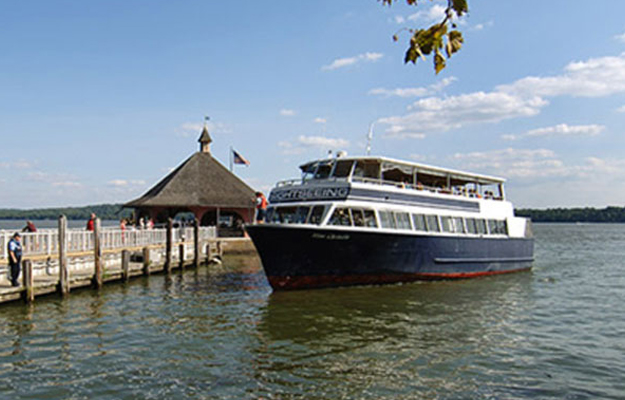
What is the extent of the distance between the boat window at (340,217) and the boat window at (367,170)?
230 cm

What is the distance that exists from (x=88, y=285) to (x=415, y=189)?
568 inches

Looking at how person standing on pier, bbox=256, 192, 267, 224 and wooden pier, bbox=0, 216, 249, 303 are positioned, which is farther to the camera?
person standing on pier, bbox=256, 192, 267, 224

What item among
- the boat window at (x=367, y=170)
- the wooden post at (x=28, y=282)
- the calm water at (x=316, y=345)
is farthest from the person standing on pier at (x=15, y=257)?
the boat window at (x=367, y=170)

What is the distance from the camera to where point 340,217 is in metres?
20.9

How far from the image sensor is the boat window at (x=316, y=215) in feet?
69.1

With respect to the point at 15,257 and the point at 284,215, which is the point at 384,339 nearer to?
the point at 284,215

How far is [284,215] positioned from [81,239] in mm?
8910

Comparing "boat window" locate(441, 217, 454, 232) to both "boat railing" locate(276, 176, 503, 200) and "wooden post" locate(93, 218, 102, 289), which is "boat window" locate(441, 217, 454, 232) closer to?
"boat railing" locate(276, 176, 503, 200)

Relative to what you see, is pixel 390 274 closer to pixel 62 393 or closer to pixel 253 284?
pixel 253 284

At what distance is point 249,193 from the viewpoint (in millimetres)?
45438

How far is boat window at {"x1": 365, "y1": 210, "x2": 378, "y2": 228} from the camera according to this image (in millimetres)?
21422

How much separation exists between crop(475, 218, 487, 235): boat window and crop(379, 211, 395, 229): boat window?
695cm

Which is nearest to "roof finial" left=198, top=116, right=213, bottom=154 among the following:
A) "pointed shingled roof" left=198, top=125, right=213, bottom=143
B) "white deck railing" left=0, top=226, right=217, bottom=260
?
"pointed shingled roof" left=198, top=125, right=213, bottom=143

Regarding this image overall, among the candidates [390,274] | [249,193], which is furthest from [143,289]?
[249,193]
